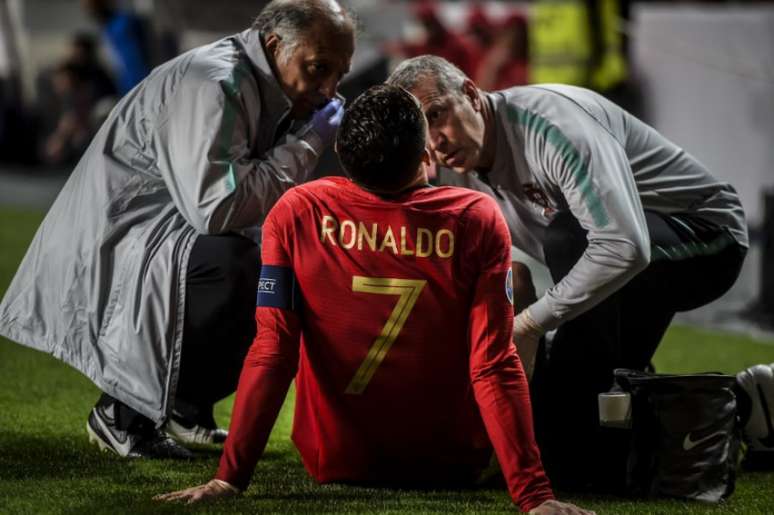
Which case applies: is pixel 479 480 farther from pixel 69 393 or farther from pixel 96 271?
pixel 69 393

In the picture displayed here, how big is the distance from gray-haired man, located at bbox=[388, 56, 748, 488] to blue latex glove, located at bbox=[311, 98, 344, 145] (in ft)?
1.05

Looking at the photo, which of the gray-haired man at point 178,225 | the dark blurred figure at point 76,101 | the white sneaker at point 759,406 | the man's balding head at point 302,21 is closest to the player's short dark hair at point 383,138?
the gray-haired man at point 178,225

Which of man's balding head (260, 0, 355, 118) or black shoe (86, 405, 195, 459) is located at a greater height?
man's balding head (260, 0, 355, 118)

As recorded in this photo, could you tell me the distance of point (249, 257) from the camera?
347 cm

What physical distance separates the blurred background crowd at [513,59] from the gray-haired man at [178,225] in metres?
3.69

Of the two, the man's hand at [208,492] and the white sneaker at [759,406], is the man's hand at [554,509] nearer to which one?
the man's hand at [208,492]

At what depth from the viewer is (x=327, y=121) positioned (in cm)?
363

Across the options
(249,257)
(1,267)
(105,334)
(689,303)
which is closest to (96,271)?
(105,334)

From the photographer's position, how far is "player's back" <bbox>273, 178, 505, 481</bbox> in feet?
9.30

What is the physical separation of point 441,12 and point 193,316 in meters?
9.61

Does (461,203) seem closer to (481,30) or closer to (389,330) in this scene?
(389,330)

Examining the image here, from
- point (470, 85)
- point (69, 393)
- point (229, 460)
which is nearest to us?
point (229, 460)

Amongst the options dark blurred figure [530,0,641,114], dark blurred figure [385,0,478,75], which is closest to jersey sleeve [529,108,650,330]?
dark blurred figure [530,0,641,114]

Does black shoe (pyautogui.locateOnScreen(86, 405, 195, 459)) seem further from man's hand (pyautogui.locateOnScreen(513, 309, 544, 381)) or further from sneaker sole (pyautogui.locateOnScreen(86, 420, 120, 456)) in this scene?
man's hand (pyautogui.locateOnScreen(513, 309, 544, 381))
